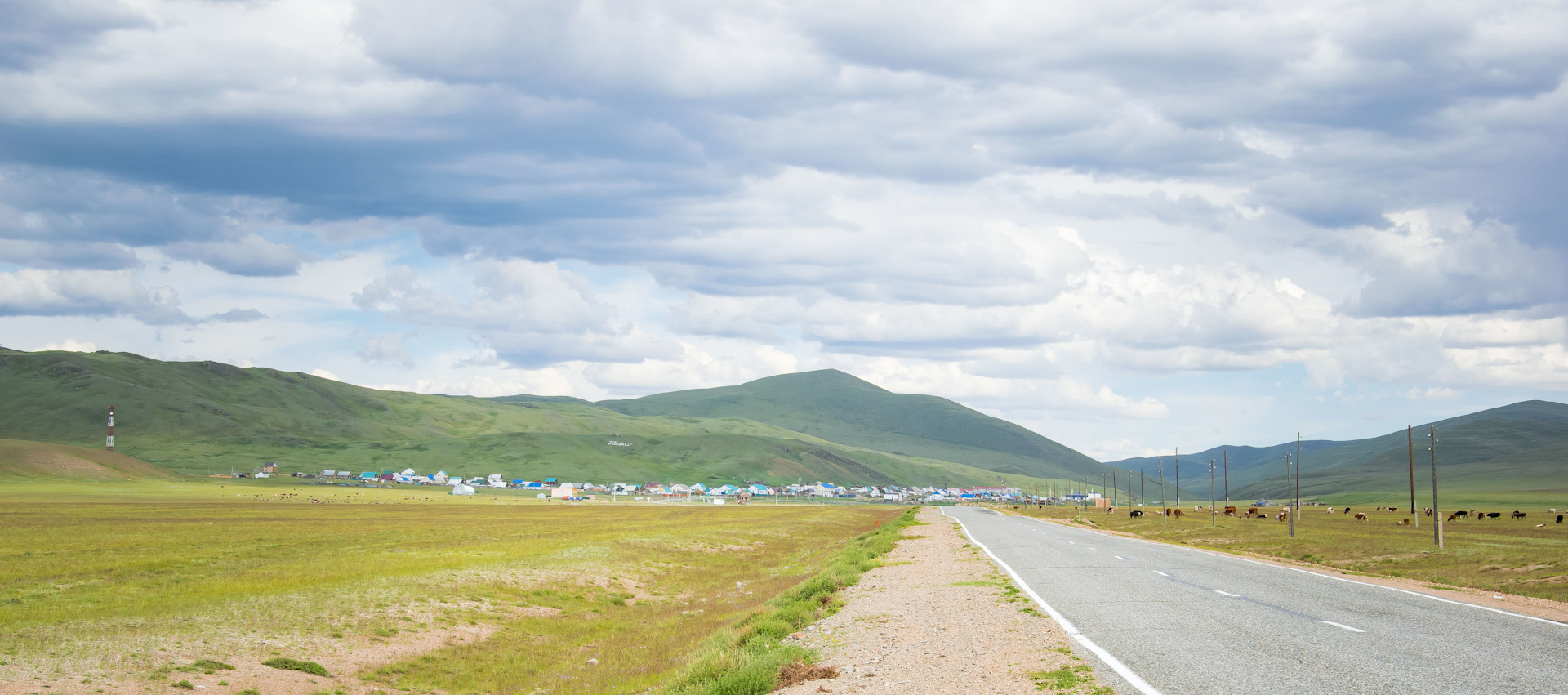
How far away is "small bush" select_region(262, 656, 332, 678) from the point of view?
80.8 ft

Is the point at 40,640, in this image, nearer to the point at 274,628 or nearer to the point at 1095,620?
the point at 274,628

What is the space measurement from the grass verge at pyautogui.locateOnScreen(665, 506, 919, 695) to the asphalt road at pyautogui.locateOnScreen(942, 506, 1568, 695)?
5.14 metres

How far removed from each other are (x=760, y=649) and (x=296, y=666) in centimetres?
1388

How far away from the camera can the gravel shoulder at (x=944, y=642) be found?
13430 millimetres

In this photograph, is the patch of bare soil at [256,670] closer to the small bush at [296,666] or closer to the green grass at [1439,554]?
the small bush at [296,666]

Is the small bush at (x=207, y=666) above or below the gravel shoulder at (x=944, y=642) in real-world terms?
below

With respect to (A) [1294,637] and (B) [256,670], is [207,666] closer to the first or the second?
(B) [256,670]

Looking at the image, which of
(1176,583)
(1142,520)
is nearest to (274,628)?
(1176,583)

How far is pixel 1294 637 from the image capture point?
50.9 feet

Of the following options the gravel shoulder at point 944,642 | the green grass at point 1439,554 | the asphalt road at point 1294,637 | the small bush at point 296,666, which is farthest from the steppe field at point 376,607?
the green grass at point 1439,554

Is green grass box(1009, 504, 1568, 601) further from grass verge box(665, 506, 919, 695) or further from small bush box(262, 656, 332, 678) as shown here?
small bush box(262, 656, 332, 678)

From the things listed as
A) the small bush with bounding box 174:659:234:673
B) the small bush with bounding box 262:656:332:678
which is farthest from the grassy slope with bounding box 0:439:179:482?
the small bush with bounding box 174:659:234:673

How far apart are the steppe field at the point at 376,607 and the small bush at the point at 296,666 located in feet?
0.84

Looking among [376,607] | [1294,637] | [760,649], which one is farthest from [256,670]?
[1294,637]
